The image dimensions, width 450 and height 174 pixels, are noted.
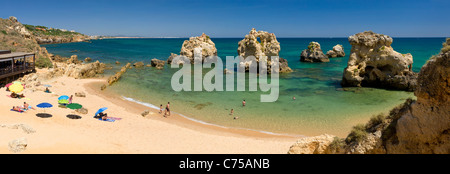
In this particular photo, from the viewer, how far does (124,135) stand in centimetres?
1709

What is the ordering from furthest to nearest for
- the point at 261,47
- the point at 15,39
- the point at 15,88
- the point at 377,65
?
the point at 261,47 → the point at 15,39 → the point at 377,65 → the point at 15,88

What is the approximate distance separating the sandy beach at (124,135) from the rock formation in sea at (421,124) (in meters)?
7.38

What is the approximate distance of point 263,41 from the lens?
4684 centimetres

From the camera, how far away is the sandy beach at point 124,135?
13609 millimetres

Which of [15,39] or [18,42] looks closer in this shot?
[18,42]

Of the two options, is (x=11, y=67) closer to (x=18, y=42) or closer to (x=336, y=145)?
(x=18, y=42)

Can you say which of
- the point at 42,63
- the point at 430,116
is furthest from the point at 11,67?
the point at 430,116

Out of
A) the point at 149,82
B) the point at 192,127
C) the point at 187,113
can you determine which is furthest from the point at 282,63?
the point at 192,127

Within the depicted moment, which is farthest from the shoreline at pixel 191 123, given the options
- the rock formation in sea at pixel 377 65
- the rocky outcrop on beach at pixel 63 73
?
the rock formation in sea at pixel 377 65

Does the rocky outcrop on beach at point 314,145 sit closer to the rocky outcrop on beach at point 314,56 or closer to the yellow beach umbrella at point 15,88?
the yellow beach umbrella at point 15,88

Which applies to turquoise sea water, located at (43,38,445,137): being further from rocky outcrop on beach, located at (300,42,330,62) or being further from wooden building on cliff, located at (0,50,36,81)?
rocky outcrop on beach, located at (300,42,330,62)

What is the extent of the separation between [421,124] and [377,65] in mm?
30029

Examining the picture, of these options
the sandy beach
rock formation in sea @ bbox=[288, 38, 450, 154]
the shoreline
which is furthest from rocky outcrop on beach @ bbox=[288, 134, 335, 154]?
the shoreline
